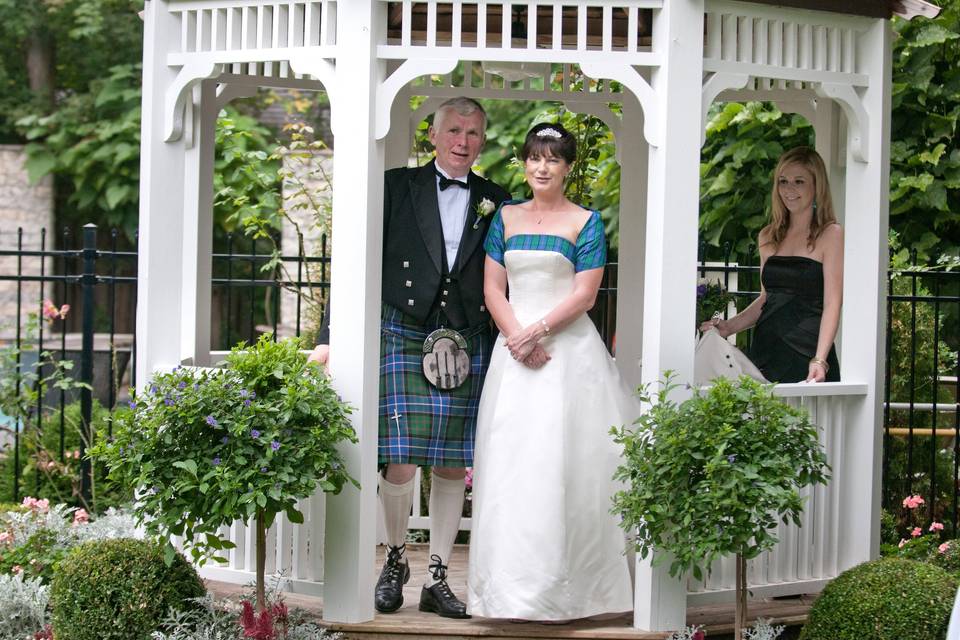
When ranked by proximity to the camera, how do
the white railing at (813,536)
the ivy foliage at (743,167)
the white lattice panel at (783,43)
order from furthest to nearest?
the ivy foliage at (743,167), the white railing at (813,536), the white lattice panel at (783,43)

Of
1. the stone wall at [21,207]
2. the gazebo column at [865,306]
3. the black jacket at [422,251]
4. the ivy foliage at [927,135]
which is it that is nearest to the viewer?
the black jacket at [422,251]

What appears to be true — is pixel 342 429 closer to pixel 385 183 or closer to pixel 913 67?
pixel 385 183

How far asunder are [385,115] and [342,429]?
1.23 meters

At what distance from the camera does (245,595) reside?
5.26m

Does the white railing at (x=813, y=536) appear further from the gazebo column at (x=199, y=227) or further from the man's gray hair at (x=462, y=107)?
the gazebo column at (x=199, y=227)

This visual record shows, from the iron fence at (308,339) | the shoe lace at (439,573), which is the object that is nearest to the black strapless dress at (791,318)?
the iron fence at (308,339)

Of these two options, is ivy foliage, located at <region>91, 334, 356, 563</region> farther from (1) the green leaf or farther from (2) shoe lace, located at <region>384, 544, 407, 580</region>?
(2) shoe lace, located at <region>384, 544, 407, 580</region>

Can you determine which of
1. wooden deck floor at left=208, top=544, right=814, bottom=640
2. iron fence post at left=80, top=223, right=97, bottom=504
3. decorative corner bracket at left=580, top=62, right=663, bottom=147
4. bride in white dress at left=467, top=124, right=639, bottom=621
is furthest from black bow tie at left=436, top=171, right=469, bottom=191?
iron fence post at left=80, top=223, right=97, bottom=504


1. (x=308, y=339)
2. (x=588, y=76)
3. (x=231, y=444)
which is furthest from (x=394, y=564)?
(x=308, y=339)

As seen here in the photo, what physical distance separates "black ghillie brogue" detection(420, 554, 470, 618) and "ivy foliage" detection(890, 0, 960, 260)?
488 centimetres

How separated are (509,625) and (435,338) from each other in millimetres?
1184

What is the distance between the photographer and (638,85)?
16.6 ft

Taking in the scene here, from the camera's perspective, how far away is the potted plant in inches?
183

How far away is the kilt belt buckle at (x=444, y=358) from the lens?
531cm
